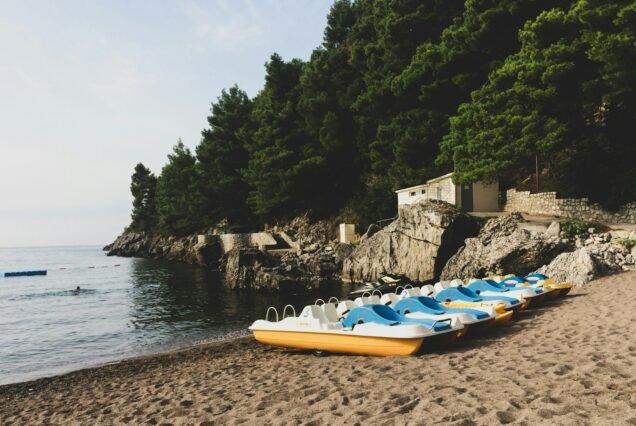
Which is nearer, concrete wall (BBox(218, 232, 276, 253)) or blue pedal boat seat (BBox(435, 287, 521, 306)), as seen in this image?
blue pedal boat seat (BBox(435, 287, 521, 306))

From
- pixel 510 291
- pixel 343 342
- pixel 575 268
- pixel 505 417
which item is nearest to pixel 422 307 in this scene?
pixel 343 342

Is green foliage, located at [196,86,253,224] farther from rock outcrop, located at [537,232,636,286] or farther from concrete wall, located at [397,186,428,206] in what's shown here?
rock outcrop, located at [537,232,636,286]

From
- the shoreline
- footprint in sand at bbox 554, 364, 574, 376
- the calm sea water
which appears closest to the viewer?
footprint in sand at bbox 554, 364, 574, 376

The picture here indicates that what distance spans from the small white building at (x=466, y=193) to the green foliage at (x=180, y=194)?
39586 millimetres

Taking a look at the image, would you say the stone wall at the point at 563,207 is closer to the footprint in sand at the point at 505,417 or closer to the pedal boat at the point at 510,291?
the pedal boat at the point at 510,291

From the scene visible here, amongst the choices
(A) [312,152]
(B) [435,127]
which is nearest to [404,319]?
(B) [435,127]

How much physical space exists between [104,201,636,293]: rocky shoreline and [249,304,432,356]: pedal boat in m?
10.9

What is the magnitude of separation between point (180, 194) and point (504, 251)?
5961 centimetres

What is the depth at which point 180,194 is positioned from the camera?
237 feet

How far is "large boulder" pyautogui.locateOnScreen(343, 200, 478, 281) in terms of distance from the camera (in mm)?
26344

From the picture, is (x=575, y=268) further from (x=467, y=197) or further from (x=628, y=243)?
(x=467, y=197)

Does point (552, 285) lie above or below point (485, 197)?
below

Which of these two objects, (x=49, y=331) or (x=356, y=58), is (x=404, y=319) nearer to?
(x=49, y=331)

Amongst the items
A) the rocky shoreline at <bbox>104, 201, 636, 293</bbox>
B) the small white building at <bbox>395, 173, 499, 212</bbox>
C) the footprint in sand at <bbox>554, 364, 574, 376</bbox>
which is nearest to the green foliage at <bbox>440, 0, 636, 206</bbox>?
the small white building at <bbox>395, 173, 499, 212</bbox>
